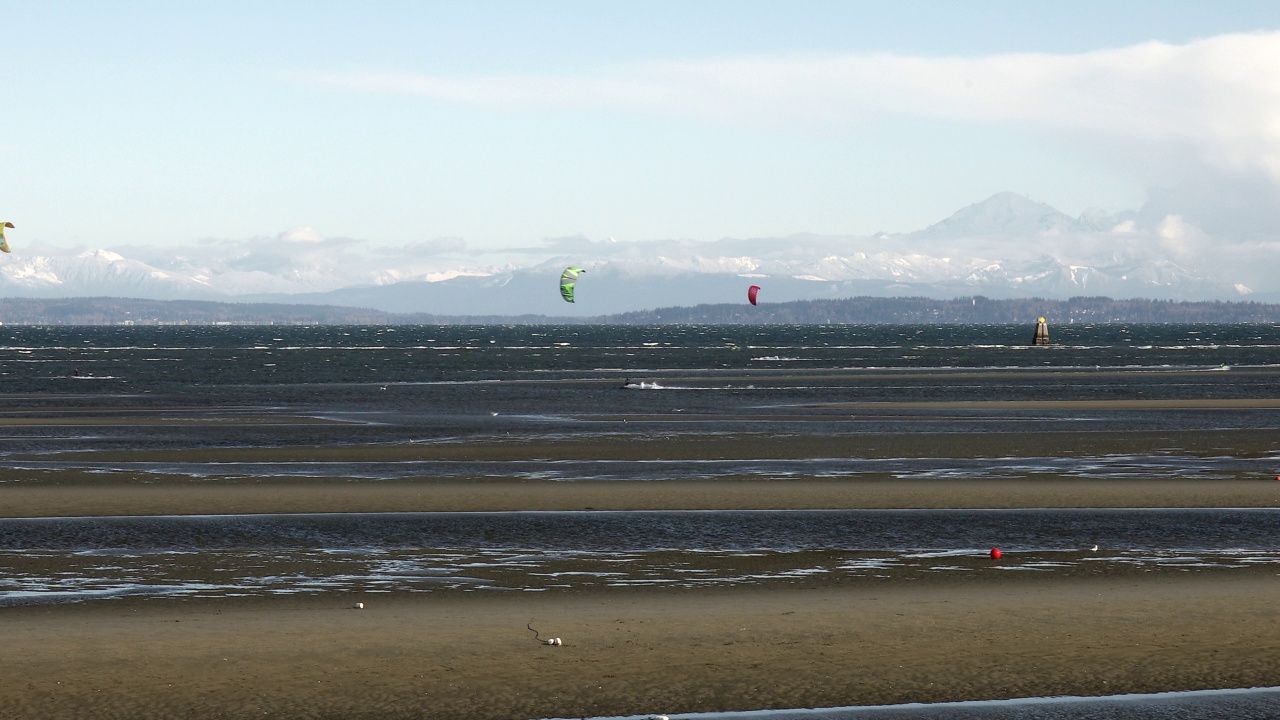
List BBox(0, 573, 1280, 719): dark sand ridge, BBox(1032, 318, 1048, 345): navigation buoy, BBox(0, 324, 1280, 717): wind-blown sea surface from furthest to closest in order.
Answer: BBox(1032, 318, 1048, 345): navigation buoy < BBox(0, 324, 1280, 717): wind-blown sea surface < BBox(0, 573, 1280, 719): dark sand ridge

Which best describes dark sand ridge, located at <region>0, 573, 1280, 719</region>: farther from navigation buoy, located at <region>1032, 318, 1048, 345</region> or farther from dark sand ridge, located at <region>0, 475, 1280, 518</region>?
navigation buoy, located at <region>1032, 318, 1048, 345</region>

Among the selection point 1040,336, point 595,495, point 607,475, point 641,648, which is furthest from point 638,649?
point 1040,336

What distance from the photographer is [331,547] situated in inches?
837

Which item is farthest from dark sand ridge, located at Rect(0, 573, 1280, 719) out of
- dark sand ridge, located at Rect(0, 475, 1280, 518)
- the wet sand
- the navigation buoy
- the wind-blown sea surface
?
the navigation buoy

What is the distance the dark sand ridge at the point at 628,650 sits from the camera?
12531mm

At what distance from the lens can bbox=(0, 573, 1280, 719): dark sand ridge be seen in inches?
493

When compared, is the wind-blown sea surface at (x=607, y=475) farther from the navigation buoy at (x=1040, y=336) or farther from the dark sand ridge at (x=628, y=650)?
the navigation buoy at (x=1040, y=336)

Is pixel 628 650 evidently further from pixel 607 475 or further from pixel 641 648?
pixel 607 475

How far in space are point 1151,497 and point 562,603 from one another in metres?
14.4

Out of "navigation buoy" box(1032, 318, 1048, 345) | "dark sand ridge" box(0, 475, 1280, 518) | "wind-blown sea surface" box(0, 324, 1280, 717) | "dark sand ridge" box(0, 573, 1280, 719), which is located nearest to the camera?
"dark sand ridge" box(0, 573, 1280, 719)

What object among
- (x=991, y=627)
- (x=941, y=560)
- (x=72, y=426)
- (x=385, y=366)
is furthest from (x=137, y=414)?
(x=385, y=366)

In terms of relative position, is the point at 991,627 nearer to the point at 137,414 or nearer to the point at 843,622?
the point at 843,622

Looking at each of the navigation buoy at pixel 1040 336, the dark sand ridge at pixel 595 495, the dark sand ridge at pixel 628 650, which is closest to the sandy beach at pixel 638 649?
the dark sand ridge at pixel 628 650

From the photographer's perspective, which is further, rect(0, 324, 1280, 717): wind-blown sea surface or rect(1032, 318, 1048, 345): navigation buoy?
rect(1032, 318, 1048, 345): navigation buoy
